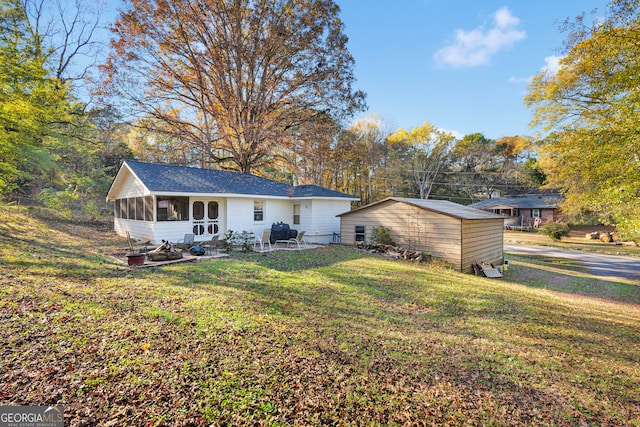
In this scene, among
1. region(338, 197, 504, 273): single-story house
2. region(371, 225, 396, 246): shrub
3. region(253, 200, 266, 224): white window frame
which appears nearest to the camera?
region(338, 197, 504, 273): single-story house

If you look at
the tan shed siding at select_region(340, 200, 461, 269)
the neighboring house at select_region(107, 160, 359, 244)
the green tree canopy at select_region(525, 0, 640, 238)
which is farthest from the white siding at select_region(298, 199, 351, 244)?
the green tree canopy at select_region(525, 0, 640, 238)

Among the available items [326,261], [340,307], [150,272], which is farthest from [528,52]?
[150,272]

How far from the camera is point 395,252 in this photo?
13.0 meters

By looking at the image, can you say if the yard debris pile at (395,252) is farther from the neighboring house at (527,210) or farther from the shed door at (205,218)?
the neighboring house at (527,210)

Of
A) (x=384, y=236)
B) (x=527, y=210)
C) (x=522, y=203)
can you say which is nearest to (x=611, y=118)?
(x=384, y=236)

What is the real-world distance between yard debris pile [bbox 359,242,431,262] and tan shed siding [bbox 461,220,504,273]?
63.1 inches

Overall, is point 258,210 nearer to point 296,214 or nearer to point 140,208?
point 296,214

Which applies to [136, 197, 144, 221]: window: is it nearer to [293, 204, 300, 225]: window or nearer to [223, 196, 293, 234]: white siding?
[223, 196, 293, 234]: white siding

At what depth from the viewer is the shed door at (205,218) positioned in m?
13.8

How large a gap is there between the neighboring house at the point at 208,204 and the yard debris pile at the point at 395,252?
10.8 ft

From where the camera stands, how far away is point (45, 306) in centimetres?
479

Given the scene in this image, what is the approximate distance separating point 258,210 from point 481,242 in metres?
11.4

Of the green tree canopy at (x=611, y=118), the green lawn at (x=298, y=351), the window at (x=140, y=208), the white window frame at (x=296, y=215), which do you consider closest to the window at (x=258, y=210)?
the white window frame at (x=296, y=215)

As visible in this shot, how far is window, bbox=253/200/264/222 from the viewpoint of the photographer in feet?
51.4
